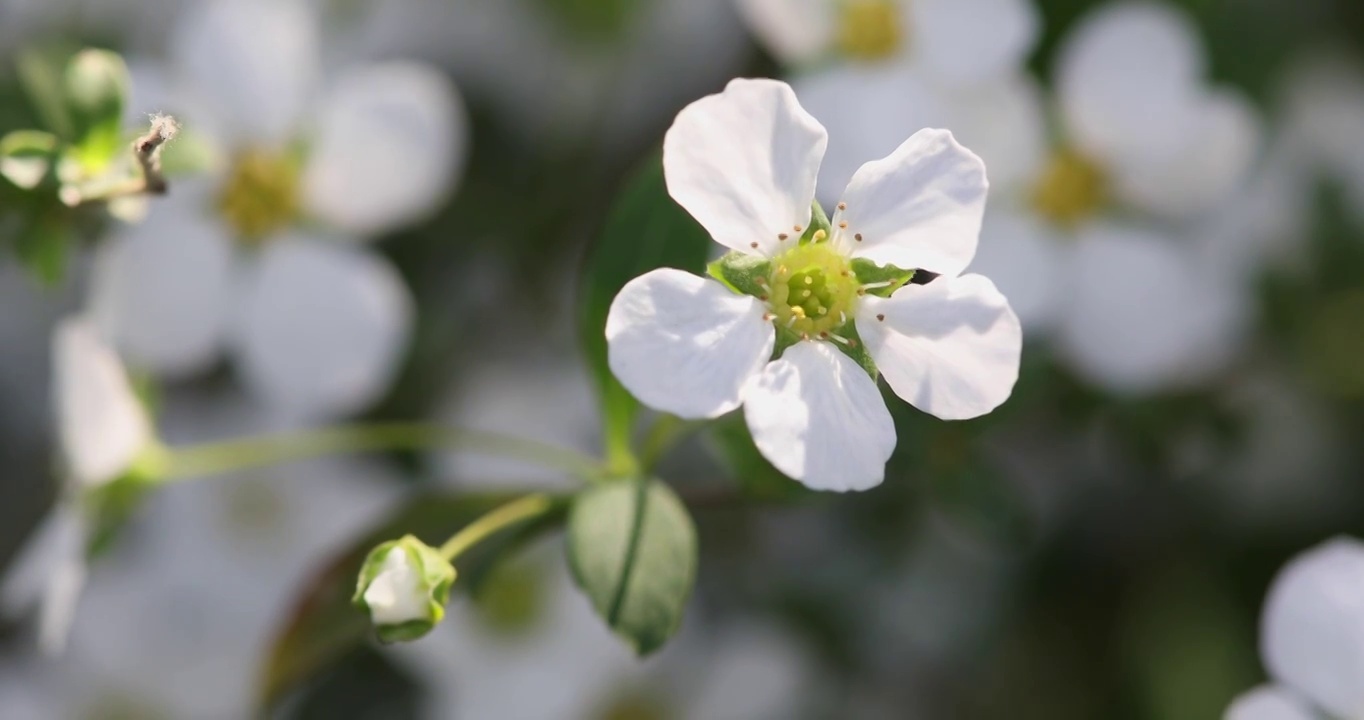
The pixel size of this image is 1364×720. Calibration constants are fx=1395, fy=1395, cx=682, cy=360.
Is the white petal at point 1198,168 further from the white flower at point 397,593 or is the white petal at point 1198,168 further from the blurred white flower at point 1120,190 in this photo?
the white flower at point 397,593

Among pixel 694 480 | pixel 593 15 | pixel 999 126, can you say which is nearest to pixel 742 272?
pixel 999 126

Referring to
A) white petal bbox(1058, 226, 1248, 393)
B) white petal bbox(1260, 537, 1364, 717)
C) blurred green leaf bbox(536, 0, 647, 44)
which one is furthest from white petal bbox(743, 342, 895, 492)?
blurred green leaf bbox(536, 0, 647, 44)

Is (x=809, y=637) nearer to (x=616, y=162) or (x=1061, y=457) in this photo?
(x=1061, y=457)

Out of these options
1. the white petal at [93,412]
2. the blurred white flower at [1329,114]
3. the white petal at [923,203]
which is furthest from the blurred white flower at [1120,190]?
the white petal at [93,412]

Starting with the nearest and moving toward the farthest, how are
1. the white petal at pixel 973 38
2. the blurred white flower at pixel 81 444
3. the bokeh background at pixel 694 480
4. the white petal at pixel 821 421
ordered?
the white petal at pixel 821 421 < the blurred white flower at pixel 81 444 < the white petal at pixel 973 38 < the bokeh background at pixel 694 480

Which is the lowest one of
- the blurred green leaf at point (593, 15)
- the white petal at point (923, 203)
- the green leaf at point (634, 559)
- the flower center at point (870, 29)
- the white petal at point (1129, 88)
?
A: the blurred green leaf at point (593, 15)
